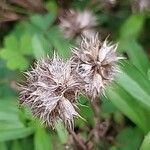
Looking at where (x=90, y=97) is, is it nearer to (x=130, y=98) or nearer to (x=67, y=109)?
(x=67, y=109)

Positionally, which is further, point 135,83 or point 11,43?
point 11,43

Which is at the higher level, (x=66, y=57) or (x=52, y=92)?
(x=66, y=57)

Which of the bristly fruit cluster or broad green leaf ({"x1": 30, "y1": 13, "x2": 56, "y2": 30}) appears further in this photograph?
broad green leaf ({"x1": 30, "y1": 13, "x2": 56, "y2": 30})

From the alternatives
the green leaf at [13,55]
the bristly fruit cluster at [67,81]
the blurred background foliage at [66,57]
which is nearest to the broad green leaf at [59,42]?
the blurred background foliage at [66,57]

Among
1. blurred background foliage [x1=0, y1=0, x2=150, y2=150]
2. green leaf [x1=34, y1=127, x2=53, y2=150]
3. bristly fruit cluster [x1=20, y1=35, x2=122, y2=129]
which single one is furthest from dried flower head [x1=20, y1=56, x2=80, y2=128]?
green leaf [x1=34, y1=127, x2=53, y2=150]

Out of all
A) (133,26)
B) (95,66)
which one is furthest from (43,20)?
(95,66)

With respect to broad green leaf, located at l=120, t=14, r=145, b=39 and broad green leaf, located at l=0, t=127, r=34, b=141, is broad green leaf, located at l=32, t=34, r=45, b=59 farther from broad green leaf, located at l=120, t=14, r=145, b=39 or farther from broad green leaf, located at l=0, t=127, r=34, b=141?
broad green leaf, located at l=120, t=14, r=145, b=39

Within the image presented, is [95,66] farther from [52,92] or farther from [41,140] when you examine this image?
[41,140]
